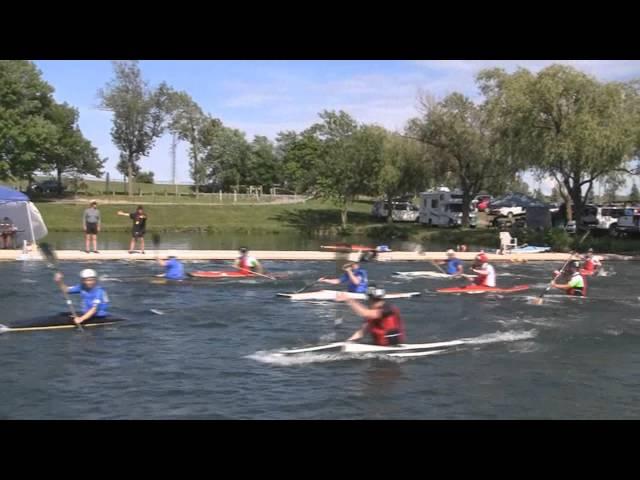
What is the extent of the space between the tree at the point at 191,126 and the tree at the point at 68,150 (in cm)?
1092

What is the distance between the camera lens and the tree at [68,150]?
77562mm

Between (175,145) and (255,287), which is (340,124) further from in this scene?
(255,287)

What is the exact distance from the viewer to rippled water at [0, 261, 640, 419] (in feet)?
42.1

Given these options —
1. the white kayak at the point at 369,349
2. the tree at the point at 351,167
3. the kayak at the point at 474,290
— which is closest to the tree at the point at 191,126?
the tree at the point at 351,167

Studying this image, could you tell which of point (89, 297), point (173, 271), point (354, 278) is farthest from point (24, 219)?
point (354, 278)

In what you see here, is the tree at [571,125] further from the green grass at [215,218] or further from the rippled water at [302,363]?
the green grass at [215,218]

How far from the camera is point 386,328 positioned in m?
16.2

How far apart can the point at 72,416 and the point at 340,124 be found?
63.6 m

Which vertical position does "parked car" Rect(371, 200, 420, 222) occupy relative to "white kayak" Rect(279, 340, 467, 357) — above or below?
above

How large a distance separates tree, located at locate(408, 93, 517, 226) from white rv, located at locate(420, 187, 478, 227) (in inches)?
65.8

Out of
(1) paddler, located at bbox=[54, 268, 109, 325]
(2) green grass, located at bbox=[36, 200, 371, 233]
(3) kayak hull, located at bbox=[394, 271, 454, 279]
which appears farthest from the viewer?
(2) green grass, located at bbox=[36, 200, 371, 233]

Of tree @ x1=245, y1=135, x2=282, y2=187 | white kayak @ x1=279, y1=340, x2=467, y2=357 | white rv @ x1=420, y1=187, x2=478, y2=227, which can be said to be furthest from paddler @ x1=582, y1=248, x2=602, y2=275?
tree @ x1=245, y1=135, x2=282, y2=187

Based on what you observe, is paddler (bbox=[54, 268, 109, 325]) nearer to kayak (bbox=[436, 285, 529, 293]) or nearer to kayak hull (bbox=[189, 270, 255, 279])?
kayak hull (bbox=[189, 270, 255, 279])
